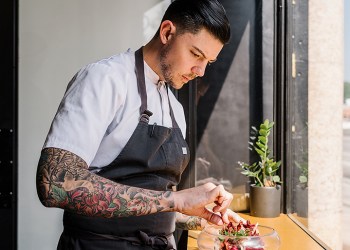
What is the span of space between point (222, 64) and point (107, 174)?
1491 millimetres

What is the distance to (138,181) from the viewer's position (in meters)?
1.31

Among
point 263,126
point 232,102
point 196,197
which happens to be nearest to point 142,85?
point 196,197

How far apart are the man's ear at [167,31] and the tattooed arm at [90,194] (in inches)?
20.4

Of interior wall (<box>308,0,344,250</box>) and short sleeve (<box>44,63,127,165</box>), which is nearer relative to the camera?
short sleeve (<box>44,63,127,165</box>)

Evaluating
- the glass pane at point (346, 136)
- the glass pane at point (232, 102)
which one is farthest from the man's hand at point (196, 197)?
the glass pane at point (232, 102)

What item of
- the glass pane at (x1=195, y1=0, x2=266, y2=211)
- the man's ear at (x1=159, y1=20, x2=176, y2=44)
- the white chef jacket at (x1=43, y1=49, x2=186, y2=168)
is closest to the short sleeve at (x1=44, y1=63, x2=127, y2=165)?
the white chef jacket at (x1=43, y1=49, x2=186, y2=168)

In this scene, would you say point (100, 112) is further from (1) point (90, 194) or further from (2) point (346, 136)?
(2) point (346, 136)

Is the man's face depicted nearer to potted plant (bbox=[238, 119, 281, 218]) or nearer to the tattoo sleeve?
the tattoo sleeve

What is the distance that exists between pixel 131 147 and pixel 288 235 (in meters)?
1.02

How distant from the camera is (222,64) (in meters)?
2.57

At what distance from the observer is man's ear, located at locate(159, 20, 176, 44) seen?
4.42 ft

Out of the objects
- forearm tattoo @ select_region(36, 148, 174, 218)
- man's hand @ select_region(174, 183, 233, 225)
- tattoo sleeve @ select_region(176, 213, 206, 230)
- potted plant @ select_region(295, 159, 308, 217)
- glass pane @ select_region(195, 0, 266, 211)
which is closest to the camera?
forearm tattoo @ select_region(36, 148, 174, 218)

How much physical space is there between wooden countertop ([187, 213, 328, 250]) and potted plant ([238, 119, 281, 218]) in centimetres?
5

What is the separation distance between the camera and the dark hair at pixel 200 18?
1325 millimetres
